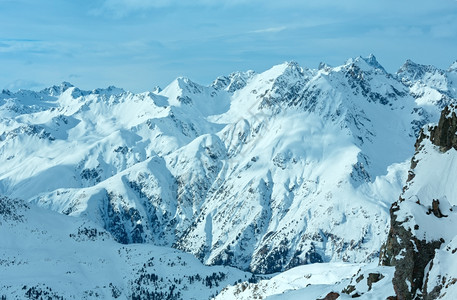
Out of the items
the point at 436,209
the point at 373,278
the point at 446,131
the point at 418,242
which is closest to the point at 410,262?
the point at 418,242

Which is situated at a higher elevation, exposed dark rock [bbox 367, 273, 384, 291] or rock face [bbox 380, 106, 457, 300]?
rock face [bbox 380, 106, 457, 300]

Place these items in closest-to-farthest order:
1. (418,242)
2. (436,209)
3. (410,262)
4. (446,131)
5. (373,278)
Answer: (410,262) → (418,242) → (436,209) → (373,278) → (446,131)

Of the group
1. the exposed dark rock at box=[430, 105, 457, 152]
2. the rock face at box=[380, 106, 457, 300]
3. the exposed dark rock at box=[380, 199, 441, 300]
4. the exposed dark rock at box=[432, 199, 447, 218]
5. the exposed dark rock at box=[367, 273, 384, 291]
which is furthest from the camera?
the exposed dark rock at box=[430, 105, 457, 152]

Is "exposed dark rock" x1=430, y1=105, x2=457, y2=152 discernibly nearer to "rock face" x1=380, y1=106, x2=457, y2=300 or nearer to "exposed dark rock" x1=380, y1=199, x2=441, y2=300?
"rock face" x1=380, y1=106, x2=457, y2=300

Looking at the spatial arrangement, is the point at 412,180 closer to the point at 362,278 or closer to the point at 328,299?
the point at 362,278

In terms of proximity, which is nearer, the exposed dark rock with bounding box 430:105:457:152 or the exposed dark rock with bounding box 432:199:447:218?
the exposed dark rock with bounding box 432:199:447:218

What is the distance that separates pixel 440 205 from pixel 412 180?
2752 centimetres

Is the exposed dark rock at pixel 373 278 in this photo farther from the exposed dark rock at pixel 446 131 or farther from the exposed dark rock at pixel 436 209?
the exposed dark rock at pixel 446 131

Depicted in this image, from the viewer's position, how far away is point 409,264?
45406 mm

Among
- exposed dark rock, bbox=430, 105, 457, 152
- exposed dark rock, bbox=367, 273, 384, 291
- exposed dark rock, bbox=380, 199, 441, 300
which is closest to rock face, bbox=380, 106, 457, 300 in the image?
exposed dark rock, bbox=380, 199, 441, 300

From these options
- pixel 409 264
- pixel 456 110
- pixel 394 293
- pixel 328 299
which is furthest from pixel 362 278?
pixel 456 110

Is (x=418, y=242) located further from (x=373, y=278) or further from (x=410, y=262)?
(x=373, y=278)

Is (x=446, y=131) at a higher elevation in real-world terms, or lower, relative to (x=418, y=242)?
higher

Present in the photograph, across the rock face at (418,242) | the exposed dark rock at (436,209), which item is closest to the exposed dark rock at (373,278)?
the rock face at (418,242)
